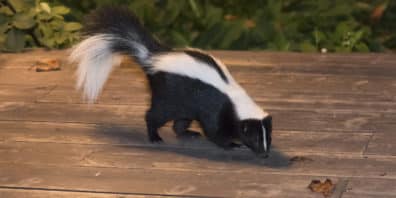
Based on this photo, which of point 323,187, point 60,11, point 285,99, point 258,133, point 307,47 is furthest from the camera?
point 307,47

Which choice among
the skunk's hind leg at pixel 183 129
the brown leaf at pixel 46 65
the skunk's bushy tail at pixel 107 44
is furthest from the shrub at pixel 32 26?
the skunk's hind leg at pixel 183 129

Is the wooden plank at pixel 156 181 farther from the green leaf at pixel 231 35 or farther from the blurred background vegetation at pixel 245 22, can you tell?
the green leaf at pixel 231 35

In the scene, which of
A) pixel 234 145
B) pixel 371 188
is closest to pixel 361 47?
pixel 234 145

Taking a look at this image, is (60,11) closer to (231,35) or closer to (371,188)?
(231,35)

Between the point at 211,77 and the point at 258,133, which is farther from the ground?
the point at 211,77

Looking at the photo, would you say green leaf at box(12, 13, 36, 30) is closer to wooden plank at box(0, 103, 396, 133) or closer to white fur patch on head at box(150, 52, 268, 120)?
wooden plank at box(0, 103, 396, 133)

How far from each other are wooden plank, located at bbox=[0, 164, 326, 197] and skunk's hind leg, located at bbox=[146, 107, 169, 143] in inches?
12.8

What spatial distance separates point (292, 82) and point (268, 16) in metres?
1.93

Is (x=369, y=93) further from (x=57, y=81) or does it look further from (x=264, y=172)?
(x=57, y=81)

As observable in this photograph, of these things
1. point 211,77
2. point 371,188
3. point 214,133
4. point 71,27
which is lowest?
point 371,188

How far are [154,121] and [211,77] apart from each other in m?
0.34

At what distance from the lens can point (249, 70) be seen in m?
5.11

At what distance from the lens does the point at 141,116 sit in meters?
Answer: 4.31

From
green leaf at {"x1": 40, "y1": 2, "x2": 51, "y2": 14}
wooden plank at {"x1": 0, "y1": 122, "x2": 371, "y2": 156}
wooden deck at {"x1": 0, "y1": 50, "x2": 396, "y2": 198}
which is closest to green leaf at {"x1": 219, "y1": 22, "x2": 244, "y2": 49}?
wooden deck at {"x1": 0, "y1": 50, "x2": 396, "y2": 198}
